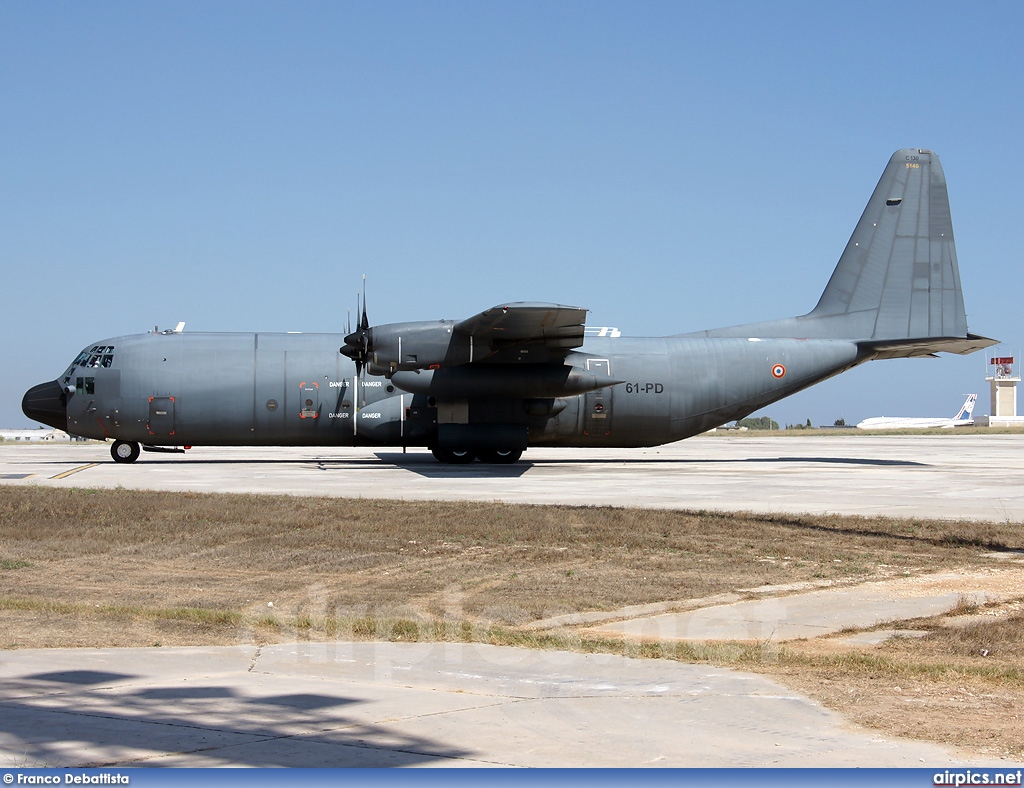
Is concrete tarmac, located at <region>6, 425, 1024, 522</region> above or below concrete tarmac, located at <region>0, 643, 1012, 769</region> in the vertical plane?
above

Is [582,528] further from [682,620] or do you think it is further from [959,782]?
[959,782]

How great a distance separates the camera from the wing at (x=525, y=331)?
2565 cm

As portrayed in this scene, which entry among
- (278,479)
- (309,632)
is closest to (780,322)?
(278,479)

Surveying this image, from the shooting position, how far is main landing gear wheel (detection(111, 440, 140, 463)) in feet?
103

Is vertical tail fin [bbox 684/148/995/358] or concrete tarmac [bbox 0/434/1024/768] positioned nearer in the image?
concrete tarmac [bbox 0/434/1024/768]

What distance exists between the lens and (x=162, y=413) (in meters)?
29.6

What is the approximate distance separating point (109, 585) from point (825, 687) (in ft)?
28.9

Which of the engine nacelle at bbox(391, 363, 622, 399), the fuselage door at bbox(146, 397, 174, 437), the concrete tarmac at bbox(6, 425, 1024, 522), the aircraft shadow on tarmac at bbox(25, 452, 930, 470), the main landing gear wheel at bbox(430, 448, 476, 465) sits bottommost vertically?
the concrete tarmac at bbox(6, 425, 1024, 522)

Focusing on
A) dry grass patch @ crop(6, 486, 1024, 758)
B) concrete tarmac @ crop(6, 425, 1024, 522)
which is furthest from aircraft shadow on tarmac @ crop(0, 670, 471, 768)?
concrete tarmac @ crop(6, 425, 1024, 522)

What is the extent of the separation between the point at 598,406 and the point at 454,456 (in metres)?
4.69

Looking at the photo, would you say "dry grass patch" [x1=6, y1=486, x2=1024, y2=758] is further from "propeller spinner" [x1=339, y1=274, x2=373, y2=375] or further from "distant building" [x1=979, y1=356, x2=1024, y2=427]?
"distant building" [x1=979, y1=356, x2=1024, y2=427]

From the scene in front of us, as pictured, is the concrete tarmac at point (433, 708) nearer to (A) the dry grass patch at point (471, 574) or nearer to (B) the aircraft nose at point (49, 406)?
(A) the dry grass patch at point (471, 574)

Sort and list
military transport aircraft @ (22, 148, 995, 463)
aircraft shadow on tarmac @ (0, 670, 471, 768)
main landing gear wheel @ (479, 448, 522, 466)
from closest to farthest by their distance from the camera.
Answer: aircraft shadow on tarmac @ (0, 670, 471, 768) < military transport aircraft @ (22, 148, 995, 463) < main landing gear wheel @ (479, 448, 522, 466)

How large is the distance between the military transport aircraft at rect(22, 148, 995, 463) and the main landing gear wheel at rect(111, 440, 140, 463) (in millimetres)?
73
